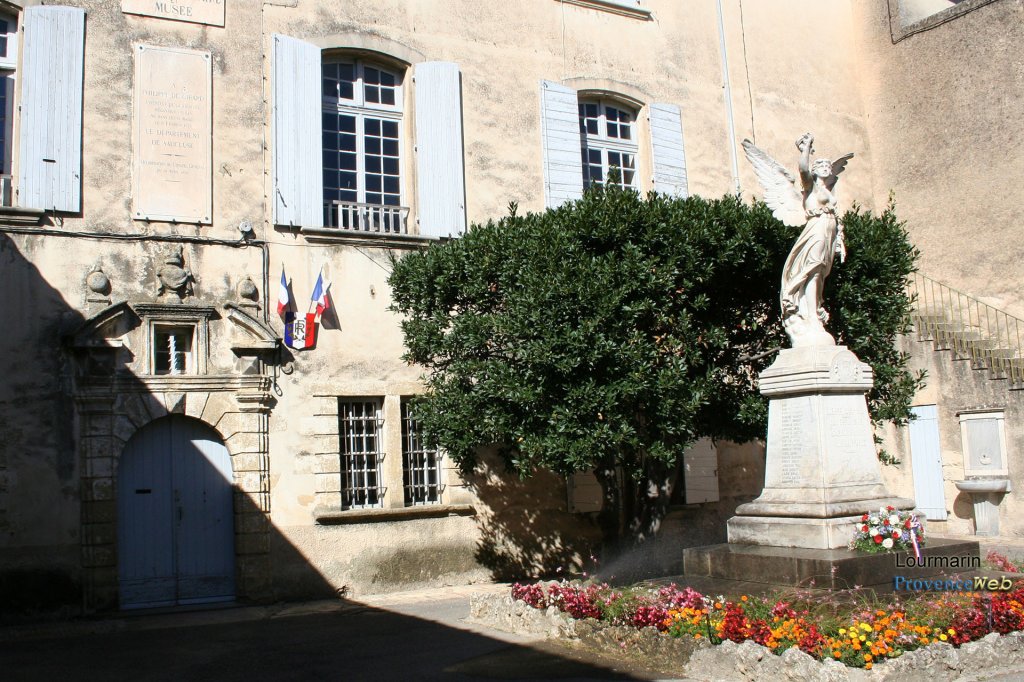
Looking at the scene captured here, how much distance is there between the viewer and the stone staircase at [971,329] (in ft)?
46.2

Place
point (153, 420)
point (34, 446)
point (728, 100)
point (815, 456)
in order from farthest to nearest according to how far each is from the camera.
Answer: point (728, 100) < point (153, 420) < point (34, 446) < point (815, 456)

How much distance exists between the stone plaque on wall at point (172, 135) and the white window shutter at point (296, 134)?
771 millimetres

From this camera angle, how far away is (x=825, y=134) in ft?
53.7

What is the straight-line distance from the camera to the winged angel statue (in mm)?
8195

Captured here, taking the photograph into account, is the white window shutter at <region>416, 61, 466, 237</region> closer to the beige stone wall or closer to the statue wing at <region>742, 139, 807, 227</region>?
the statue wing at <region>742, 139, 807, 227</region>

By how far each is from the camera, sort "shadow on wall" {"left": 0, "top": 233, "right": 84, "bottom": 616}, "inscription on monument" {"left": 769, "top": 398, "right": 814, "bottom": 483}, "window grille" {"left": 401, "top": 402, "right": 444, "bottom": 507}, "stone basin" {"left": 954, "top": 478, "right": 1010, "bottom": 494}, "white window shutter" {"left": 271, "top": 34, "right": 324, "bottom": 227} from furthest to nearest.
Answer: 1. "stone basin" {"left": 954, "top": 478, "right": 1010, "bottom": 494}
2. "window grille" {"left": 401, "top": 402, "right": 444, "bottom": 507}
3. "white window shutter" {"left": 271, "top": 34, "right": 324, "bottom": 227}
4. "shadow on wall" {"left": 0, "top": 233, "right": 84, "bottom": 616}
5. "inscription on monument" {"left": 769, "top": 398, "right": 814, "bottom": 483}

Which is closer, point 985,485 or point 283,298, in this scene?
point 283,298

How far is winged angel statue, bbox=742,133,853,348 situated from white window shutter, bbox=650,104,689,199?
231 inches

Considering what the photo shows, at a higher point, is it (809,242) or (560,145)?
(560,145)

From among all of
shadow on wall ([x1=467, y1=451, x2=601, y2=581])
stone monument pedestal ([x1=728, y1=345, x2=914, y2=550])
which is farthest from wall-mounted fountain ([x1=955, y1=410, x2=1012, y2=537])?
stone monument pedestal ([x1=728, y1=345, x2=914, y2=550])

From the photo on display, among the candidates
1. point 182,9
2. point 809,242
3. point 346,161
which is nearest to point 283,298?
point 346,161

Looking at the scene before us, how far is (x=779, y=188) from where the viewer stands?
8.58m

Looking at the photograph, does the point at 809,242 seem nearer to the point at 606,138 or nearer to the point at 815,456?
the point at 815,456

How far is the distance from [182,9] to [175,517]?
18.8ft
